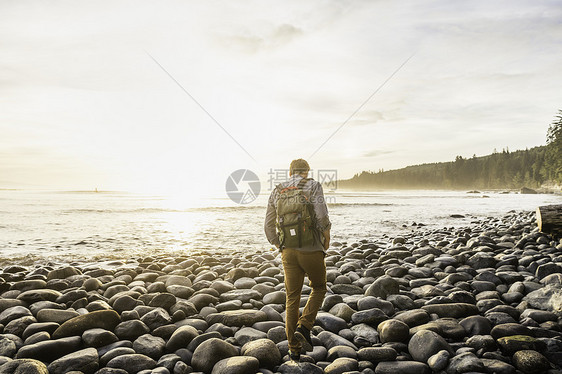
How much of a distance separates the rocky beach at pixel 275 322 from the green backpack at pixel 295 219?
146cm

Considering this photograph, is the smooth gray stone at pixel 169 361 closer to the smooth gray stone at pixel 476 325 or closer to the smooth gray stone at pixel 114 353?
the smooth gray stone at pixel 114 353

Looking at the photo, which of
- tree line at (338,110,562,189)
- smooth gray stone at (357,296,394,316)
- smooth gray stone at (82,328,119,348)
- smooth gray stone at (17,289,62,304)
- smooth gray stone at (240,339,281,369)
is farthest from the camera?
tree line at (338,110,562,189)

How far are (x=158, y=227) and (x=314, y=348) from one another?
16247 millimetres

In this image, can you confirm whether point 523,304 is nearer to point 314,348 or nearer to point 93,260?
point 314,348

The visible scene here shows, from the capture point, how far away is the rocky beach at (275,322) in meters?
4.06

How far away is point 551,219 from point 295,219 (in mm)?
10448

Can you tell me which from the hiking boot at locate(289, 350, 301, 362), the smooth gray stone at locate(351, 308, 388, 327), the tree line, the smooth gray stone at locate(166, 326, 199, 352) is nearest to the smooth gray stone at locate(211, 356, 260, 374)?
the hiking boot at locate(289, 350, 301, 362)

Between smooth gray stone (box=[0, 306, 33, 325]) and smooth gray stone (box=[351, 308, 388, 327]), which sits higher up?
smooth gray stone (box=[0, 306, 33, 325])

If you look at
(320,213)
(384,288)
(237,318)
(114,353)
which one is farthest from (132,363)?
(384,288)

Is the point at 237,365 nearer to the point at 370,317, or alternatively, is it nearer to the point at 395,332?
the point at 395,332

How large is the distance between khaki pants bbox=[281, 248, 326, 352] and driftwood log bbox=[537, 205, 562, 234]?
9.95 metres

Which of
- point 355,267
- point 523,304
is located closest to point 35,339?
point 355,267

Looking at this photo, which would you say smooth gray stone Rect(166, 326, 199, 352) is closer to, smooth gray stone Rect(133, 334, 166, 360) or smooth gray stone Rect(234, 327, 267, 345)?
smooth gray stone Rect(133, 334, 166, 360)

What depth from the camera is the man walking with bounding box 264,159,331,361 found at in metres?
4.25
